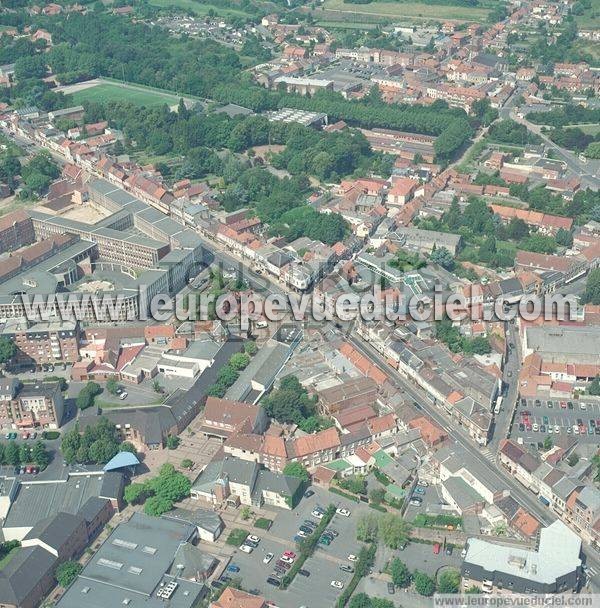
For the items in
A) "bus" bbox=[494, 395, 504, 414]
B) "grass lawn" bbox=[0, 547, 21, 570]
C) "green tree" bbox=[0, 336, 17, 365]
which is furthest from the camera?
"green tree" bbox=[0, 336, 17, 365]

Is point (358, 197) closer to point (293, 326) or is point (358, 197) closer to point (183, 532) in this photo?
point (293, 326)

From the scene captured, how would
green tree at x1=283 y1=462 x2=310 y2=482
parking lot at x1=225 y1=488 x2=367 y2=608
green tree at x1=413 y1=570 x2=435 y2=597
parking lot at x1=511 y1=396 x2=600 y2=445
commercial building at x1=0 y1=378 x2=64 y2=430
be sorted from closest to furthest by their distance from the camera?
green tree at x1=413 y1=570 x2=435 y2=597
parking lot at x1=225 y1=488 x2=367 y2=608
green tree at x1=283 y1=462 x2=310 y2=482
parking lot at x1=511 y1=396 x2=600 y2=445
commercial building at x1=0 y1=378 x2=64 y2=430

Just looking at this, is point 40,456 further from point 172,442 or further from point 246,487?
point 246,487

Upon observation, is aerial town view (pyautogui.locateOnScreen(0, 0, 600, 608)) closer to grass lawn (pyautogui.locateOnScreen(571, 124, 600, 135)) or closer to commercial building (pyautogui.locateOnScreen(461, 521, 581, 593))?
commercial building (pyautogui.locateOnScreen(461, 521, 581, 593))

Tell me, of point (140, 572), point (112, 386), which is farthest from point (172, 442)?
point (140, 572)

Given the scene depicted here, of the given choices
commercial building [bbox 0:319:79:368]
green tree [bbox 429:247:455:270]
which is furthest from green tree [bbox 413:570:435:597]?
green tree [bbox 429:247:455:270]

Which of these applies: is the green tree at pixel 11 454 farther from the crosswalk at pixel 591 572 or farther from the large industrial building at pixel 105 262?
the crosswalk at pixel 591 572
